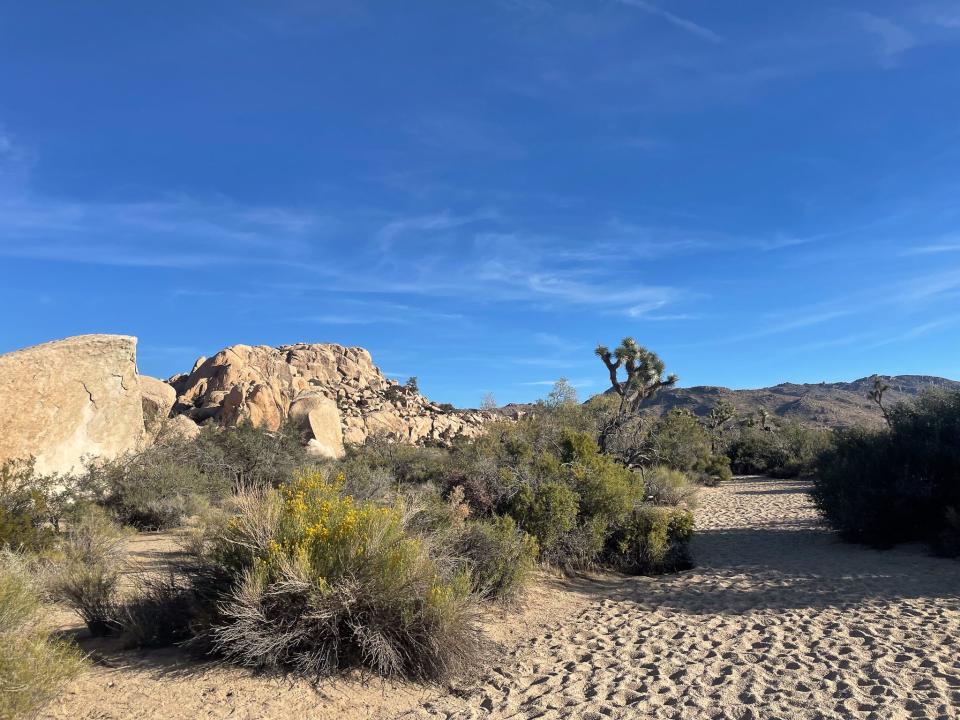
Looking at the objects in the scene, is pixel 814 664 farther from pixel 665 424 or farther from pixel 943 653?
pixel 665 424

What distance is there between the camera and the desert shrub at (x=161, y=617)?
546cm

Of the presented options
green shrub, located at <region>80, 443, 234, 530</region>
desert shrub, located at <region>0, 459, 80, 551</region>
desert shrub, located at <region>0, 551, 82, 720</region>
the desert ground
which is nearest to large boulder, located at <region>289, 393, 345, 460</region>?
green shrub, located at <region>80, 443, 234, 530</region>

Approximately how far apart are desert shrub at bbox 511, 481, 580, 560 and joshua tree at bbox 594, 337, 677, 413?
19.2 m

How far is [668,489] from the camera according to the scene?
65.3 feet

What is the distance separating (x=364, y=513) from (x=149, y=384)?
23.3 meters

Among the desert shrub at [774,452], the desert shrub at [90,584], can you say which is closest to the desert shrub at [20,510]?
the desert shrub at [90,584]

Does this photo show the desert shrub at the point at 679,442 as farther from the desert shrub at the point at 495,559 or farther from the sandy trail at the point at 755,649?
the desert shrub at the point at 495,559

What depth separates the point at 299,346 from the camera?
57.4 meters

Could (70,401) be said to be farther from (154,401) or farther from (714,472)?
(714,472)

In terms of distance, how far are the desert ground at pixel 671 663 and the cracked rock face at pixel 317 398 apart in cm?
1753

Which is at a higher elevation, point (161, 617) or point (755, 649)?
point (161, 617)

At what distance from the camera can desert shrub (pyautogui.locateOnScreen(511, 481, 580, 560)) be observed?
10312 mm

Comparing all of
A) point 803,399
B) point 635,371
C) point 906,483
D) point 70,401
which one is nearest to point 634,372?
point 635,371

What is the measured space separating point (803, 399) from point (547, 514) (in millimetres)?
90422
